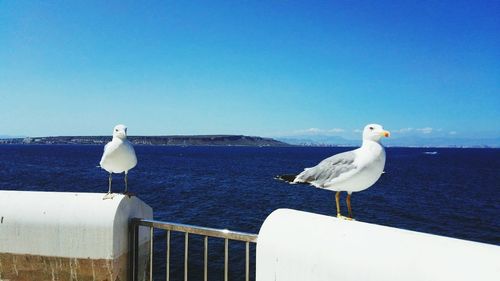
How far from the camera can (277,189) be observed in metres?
43.3

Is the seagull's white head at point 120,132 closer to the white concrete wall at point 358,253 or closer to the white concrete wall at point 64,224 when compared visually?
the white concrete wall at point 64,224

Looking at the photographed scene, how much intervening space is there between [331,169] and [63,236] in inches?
122

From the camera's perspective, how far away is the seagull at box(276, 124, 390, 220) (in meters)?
3.95

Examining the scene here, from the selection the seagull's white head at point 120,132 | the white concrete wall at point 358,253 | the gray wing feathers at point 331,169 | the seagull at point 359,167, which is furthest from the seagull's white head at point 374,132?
the seagull's white head at point 120,132

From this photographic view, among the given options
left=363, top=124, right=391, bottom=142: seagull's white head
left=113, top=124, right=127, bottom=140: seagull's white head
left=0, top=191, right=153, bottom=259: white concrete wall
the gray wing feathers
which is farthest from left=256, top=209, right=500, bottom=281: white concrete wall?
left=113, top=124, right=127, bottom=140: seagull's white head

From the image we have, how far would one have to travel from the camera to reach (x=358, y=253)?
2.77 m

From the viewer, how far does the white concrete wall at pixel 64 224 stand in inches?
173

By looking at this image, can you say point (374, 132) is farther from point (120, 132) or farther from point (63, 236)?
point (63, 236)

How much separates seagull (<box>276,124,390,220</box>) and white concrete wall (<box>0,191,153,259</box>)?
236cm

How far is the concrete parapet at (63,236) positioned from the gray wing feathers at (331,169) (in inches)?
85.7

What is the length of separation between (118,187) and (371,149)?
42.1 m

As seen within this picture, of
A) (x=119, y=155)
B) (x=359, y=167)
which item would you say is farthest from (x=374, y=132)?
(x=119, y=155)

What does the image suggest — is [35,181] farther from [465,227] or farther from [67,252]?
[67,252]

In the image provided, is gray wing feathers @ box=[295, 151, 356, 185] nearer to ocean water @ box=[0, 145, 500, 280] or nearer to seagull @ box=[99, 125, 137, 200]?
seagull @ box=[99, 125, 137, 200]
